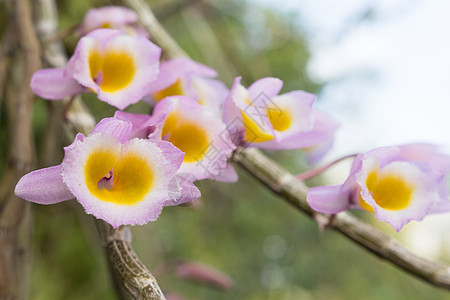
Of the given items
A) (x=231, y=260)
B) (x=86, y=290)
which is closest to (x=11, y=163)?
(x=86, y=290)

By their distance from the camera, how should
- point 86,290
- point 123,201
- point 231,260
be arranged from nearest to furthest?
point 123,201
point 86,290
point 231,260

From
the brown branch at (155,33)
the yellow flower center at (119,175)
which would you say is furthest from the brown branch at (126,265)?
the brown branch at (155,33)

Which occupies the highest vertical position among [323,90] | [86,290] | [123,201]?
[123,201]

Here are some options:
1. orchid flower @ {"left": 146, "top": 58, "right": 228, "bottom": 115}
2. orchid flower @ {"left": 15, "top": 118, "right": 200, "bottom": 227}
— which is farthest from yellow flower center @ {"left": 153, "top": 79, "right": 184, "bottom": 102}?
orchid flower @ {"left": 15, "top": 118, "right": 200, "bottom": 227}

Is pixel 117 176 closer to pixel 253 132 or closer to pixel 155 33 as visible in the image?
pixel 253 132

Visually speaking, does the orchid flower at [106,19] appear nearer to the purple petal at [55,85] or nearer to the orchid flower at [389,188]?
the purple petal at [55,85]

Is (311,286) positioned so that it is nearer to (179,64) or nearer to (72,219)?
(72,219)

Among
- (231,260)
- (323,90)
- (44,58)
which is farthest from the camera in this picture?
(323,90)
